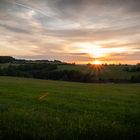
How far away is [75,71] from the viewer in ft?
347

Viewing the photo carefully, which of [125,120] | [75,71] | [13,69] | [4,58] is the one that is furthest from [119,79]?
[125,120]


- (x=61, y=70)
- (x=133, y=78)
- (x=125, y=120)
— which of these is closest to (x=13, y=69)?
(x=61, y=70)

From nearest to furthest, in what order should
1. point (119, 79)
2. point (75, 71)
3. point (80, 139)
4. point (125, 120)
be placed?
point (80, 139), point (125, 120), point (119, 79), point (75, 71)

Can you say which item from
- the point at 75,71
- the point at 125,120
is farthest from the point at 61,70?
the point at 125,120

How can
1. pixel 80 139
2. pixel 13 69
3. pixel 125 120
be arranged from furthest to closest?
1. pixel 13 69
2. pixel 125 120
3. pixel 80 139

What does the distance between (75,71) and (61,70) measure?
6.29 m

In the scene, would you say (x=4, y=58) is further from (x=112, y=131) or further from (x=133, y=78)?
(x=112, y=131)

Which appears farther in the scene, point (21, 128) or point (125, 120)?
point (125, 120)

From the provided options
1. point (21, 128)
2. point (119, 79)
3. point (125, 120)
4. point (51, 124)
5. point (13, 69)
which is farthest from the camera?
point (13, 69)

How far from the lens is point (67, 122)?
1269cm

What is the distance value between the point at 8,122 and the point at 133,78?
89498mm

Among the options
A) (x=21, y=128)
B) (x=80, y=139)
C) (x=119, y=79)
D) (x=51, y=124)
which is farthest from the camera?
(x=119, y=79)

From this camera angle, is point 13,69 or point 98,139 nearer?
point 98,139

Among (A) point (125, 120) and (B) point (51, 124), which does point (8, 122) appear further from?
(A) point (125, 120)
